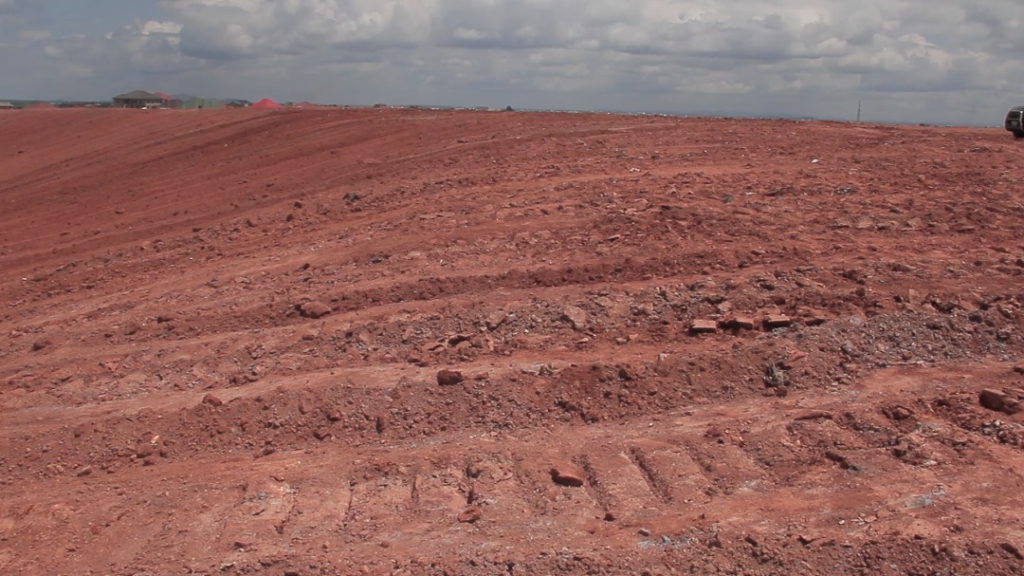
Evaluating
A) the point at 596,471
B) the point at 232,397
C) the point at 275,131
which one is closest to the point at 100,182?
the point at 275,131

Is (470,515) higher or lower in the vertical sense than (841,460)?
lower

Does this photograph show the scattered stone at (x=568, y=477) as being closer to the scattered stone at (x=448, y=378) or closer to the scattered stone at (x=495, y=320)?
the scattered stone at (x=448, y=378)

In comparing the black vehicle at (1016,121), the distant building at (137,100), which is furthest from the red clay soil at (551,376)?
the distant building at (137,100)

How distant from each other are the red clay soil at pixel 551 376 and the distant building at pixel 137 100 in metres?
35.9

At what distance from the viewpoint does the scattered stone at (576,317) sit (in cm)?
711

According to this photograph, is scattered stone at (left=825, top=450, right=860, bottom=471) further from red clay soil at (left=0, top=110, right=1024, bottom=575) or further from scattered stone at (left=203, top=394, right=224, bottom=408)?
scattered stone at (left=203, top=394, right=224, bottom=408)

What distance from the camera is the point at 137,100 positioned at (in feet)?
148

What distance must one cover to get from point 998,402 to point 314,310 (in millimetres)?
5344

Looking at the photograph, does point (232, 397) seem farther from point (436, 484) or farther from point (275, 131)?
point (275, 131)

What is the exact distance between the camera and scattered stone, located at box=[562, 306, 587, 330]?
23.3ft

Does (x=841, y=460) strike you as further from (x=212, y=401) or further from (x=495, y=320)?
(x=212, y=401)

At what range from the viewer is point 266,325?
7.73 metres

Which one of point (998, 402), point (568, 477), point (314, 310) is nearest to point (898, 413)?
point (998, 402)

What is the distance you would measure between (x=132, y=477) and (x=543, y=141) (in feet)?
27.1
